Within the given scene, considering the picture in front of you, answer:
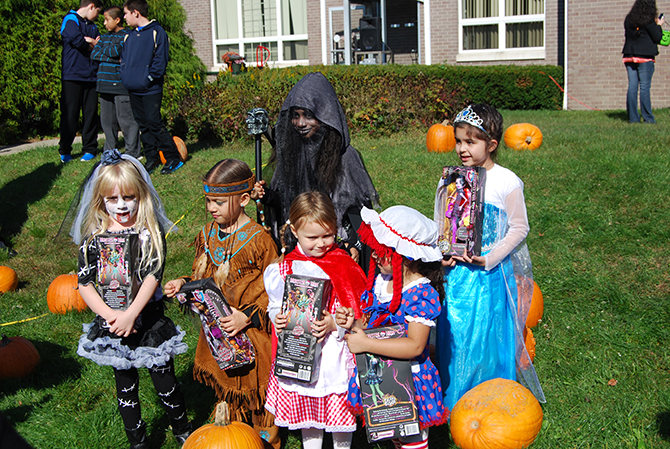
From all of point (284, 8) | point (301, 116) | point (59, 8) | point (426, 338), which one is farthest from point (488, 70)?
point (426, 338)

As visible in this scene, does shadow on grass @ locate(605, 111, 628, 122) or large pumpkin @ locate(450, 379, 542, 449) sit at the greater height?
shadow on grass @ locate(605, 111, 628, 122)

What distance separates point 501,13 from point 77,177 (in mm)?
13728

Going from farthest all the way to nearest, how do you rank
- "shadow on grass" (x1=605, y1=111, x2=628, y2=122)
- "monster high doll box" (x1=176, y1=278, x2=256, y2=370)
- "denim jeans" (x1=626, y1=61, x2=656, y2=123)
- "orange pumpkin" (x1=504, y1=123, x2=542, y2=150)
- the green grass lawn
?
1. "shadow on grass" (x1=605, y1=111, x2=628, y2=122)
2. "denim jeans" (x1=626, y1=61, x2=656, y2=123)
3. "orange pumpkin" (x1=504, y1=123, x2=542, y2=150)
4. the green grass lawn
5. "monster high doll box" (x1=176, y1=278, x2=256, y2=370)

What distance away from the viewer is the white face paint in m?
3.13

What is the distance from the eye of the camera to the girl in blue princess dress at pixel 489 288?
135 inches

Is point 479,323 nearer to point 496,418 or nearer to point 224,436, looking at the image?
point 496,418

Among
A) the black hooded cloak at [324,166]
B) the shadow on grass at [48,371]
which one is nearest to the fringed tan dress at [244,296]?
the black hooded cloak at [324,166]

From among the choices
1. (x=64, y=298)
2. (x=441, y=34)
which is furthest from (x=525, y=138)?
(x=441, y=34)

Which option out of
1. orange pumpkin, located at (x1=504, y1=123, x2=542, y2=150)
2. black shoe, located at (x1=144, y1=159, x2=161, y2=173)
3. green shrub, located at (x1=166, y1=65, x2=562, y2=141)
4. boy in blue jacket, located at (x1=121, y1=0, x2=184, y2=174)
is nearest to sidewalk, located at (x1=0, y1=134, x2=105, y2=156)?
green shrub, located at (x1=166, y1=65, x2=562, y2=141)

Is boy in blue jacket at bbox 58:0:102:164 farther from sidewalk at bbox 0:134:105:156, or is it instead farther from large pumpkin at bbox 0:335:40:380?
large pumpkin at bbox 0:335:40:380

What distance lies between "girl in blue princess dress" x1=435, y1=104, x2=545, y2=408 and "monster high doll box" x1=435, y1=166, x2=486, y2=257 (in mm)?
84

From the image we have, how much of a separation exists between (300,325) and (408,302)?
0.54 meters

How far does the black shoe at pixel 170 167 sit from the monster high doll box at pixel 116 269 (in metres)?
5.69

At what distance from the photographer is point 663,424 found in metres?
3.44
